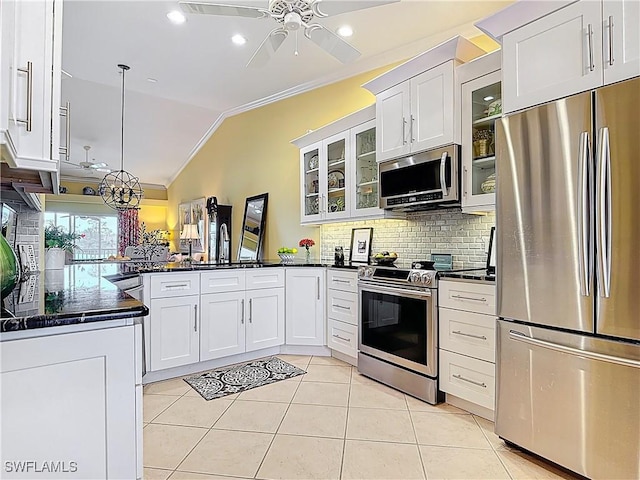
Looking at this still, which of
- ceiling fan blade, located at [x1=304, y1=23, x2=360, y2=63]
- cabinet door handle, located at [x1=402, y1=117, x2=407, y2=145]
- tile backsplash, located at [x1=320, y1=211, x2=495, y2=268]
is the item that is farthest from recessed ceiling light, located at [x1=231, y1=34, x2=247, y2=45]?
tile backsplash, located at [x1=320, y1=211, x2=495, y2=268]

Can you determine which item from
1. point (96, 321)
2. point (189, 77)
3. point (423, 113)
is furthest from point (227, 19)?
point (96, 321)

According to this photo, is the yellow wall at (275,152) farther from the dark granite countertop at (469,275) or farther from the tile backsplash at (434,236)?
the dark granite countertop at (469,275)

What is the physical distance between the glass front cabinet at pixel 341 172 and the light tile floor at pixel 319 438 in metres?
1.69

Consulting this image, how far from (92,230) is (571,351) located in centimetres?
1167

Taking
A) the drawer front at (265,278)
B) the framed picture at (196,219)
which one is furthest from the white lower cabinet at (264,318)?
the framed picture at (196,219)

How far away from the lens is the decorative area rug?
9.59 feet

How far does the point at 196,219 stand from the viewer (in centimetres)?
838

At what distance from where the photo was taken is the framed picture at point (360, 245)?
3938 mm

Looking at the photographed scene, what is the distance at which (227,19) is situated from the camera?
11.0ft

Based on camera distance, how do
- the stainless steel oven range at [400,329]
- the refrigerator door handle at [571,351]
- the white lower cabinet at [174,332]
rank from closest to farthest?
the refrigerator door handle at [571,351], the stainless steel oven range at [400,329], the white lower cabinet at [174,332]

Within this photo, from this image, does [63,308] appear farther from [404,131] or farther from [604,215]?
[404,131]

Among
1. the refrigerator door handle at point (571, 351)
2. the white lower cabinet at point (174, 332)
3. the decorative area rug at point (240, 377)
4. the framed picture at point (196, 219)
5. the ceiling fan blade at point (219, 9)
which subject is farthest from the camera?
the framed picture at point (196, 219)

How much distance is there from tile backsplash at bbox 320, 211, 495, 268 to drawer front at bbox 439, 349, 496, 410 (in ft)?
2.83

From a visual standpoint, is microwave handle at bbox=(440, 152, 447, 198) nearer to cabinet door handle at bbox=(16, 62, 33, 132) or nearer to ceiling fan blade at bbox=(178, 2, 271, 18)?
ceiling fan blade at bbox=(178, 2, 271, 18)
